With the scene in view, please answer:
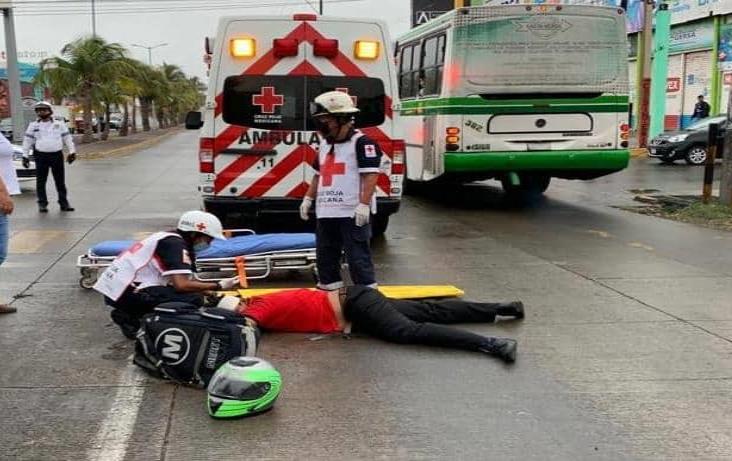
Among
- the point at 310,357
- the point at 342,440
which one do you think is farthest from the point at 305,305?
the point at 342,440

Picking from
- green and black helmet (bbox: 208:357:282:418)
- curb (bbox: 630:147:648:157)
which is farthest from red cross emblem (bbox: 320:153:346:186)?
curb (bbox: 630:147:648:157)

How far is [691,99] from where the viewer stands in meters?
32.3

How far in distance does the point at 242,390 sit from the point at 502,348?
72.1 inches

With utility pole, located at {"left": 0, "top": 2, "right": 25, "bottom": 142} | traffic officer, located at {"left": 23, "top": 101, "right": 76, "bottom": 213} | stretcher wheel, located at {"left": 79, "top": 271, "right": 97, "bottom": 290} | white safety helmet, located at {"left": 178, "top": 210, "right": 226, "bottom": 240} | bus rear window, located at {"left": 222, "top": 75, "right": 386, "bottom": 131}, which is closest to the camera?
white safety helmet, located at {"left": 178, "top": 210, "right": 226, "bottom": 240}

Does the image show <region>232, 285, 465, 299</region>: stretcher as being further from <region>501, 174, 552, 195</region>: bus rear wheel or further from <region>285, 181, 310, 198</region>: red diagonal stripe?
<region>501, 174, 552, 195</region>: bus rear wheel

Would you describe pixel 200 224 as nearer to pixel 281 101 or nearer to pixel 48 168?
pixel 281 101

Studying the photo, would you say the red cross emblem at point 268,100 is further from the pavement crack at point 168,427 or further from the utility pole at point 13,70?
the utility pole at point 13,70

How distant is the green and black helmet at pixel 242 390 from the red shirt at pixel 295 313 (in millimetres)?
1411

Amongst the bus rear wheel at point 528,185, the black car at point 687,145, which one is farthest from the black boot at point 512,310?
the black car at point 687,145

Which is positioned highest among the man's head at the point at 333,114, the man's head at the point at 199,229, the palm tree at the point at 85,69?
the palm tree at the point at 85,69

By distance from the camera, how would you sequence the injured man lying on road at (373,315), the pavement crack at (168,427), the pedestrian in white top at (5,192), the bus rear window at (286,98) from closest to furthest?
1. the pavement crack at (168,427)
2. the injured man lying on road at (373,315)
3. the pedestrian in white top at (5,192)
4. the bus rear window at (286,98)

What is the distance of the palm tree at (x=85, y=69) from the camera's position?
3556 centimetres

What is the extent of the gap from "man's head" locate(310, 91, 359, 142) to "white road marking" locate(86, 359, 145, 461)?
2.25m

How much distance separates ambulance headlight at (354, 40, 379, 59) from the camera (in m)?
9.23
